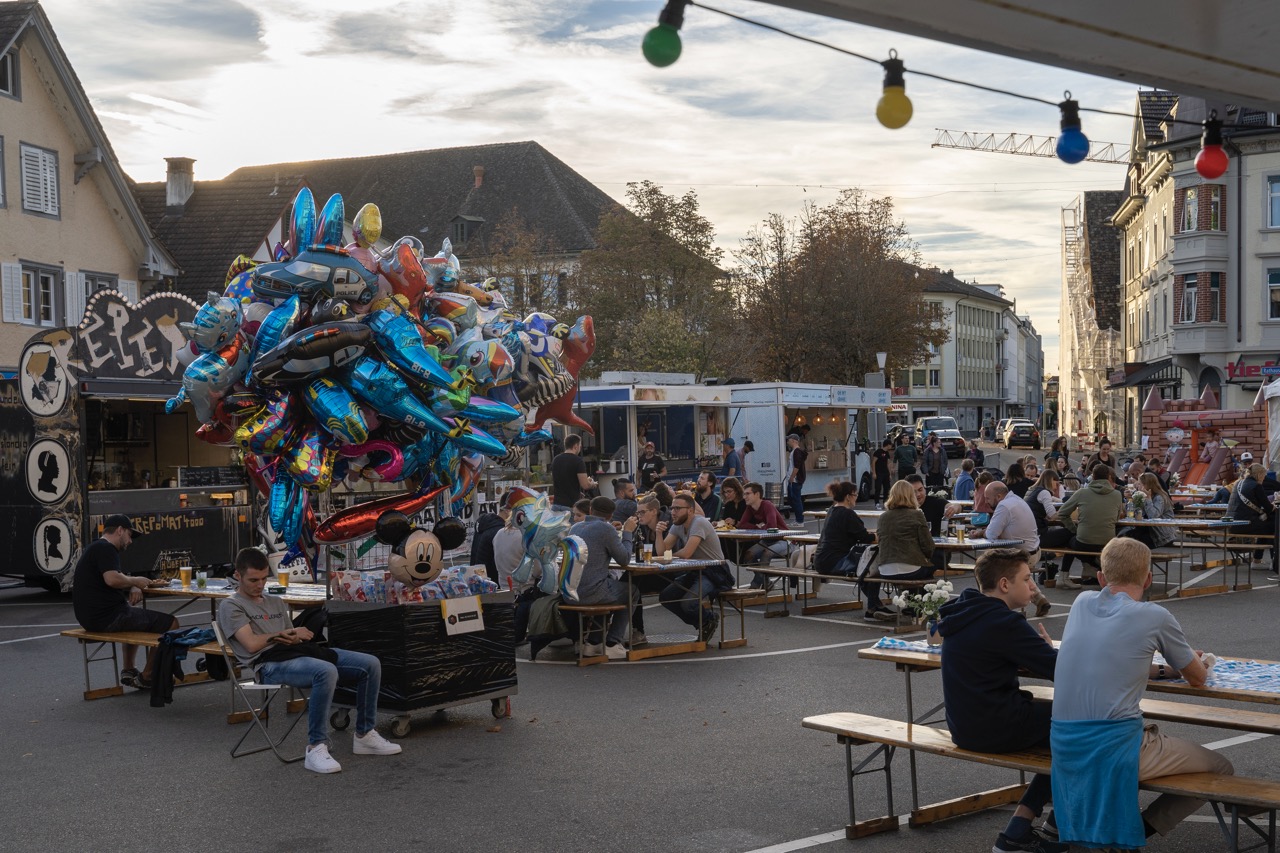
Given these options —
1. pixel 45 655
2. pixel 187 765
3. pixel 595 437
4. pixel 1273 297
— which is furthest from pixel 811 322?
pixel 187 765

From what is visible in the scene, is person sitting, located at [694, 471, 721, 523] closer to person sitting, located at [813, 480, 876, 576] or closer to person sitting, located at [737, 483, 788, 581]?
person sitting, located at [737, 483, 788, 581]

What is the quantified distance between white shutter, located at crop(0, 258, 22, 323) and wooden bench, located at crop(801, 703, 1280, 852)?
88.8 ft

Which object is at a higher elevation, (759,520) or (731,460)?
(731,460)

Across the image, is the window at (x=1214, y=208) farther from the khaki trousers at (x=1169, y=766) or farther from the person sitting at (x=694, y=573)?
the khaki trousers at (x=1169, y=766)

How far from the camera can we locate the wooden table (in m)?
13.1

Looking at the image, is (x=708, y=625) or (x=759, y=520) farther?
(x=759, y=520)

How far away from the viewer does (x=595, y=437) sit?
29.3 metres

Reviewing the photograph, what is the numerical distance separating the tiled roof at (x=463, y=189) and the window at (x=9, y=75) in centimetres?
3348

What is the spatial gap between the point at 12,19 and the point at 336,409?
75.8 ft

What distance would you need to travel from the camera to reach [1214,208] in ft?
156

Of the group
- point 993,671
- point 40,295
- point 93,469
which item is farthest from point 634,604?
point 40,295

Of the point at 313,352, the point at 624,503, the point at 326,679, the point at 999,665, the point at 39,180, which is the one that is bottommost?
the point at 326,679

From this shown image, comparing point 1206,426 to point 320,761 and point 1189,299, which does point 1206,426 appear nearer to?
point 1189,299

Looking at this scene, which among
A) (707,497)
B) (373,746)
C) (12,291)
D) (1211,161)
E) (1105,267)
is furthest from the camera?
(1105,267)
